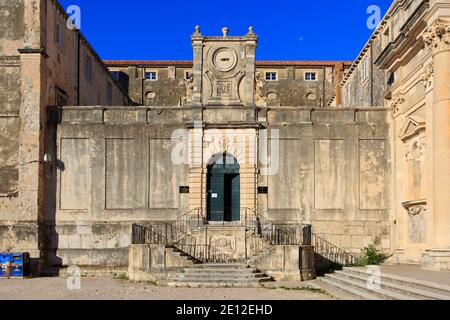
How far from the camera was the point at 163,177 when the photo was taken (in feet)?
103

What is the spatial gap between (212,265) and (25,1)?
565 inches

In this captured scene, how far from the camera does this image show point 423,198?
26656 millimetres

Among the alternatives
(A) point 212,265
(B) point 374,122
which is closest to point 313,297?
(A) point 212,265

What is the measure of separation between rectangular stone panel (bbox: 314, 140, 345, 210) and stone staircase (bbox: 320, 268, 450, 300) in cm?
595

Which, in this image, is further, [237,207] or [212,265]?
[237,207]

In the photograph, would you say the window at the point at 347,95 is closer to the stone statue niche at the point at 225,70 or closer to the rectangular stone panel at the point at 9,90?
the stone statue niche at the point at 225,70

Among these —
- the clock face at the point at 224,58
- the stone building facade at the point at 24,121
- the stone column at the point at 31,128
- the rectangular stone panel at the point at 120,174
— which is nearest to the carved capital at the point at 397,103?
the clock face at the point at 224,58

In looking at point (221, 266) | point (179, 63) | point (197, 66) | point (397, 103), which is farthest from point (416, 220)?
point (179, 63)

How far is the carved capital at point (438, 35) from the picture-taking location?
76.3ft

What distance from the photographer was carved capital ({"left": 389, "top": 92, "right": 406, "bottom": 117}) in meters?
29.5

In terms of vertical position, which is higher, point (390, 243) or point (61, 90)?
point (61, 90)

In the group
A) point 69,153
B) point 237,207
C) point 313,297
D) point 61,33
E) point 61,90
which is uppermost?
point 61,33

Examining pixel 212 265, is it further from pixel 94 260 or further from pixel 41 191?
pixel 41 191
